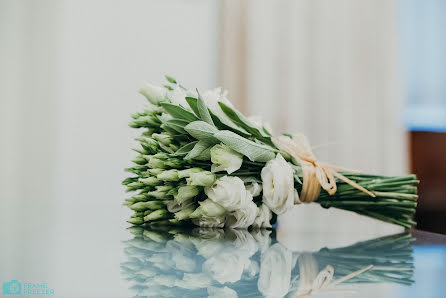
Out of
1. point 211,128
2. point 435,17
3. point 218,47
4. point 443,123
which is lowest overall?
point 211,128

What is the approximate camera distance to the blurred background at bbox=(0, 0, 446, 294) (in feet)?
7.26

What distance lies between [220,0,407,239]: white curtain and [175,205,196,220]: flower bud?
1632 millimetres

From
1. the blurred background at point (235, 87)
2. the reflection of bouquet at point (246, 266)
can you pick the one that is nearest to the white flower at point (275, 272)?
the reflection of bouquet at point (246, 266)

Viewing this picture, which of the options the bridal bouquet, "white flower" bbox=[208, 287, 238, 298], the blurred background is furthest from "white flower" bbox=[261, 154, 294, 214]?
the blurred background

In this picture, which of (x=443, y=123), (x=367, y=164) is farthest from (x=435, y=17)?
(x=367, y=164)

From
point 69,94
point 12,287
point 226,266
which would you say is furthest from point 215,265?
point 69,94

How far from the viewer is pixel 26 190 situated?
2203 mm

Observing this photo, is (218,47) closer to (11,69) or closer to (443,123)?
(11,69)

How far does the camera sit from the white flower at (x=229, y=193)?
55 centimetres

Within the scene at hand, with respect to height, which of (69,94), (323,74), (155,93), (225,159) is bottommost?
(225,159)

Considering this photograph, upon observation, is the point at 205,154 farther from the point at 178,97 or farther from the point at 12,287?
the point at 12,287

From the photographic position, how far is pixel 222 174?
581mm

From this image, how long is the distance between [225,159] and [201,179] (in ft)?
0.13

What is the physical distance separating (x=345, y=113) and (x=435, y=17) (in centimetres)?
74
